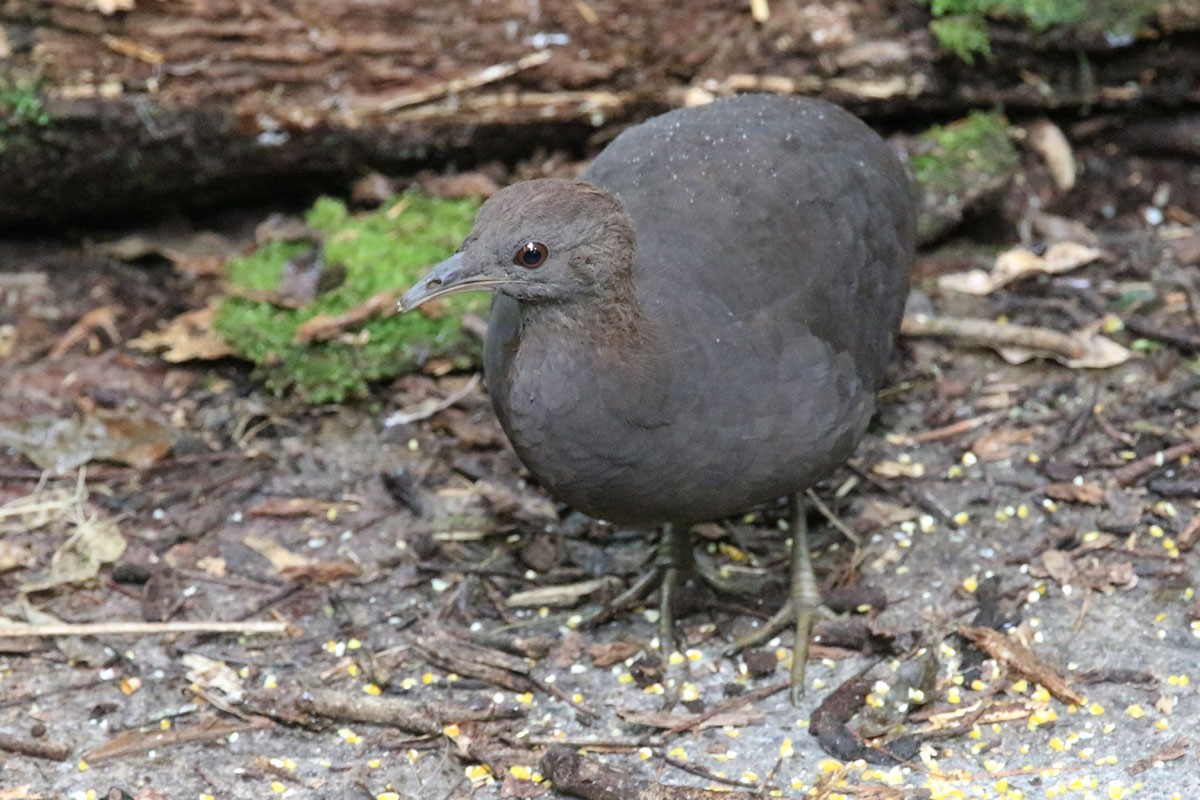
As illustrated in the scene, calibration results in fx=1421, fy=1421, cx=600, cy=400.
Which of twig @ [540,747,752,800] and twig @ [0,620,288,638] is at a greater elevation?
twig @ [540,747,752,800]

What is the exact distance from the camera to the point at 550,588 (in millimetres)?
5441

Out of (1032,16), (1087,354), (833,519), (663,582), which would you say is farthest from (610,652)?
(1032,16)

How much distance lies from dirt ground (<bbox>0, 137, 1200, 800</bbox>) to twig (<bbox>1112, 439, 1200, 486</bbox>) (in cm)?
2

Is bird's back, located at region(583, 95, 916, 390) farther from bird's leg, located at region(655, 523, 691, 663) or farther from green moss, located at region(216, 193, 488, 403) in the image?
green moss, located at region(216, 193, 488, 403)

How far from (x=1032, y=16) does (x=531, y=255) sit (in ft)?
12.3

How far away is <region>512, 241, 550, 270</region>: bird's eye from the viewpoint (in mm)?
4297

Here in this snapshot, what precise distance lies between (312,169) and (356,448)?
1.73m

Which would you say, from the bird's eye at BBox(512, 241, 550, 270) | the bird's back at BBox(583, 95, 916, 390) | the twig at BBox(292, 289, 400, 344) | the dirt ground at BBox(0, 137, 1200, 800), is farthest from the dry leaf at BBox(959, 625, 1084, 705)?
the twig at BBox(292, 289, 400, 344)

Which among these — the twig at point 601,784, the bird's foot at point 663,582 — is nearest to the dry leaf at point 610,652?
the bird's foot at point 663,582

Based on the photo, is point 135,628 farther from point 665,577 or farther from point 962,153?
point 962,153

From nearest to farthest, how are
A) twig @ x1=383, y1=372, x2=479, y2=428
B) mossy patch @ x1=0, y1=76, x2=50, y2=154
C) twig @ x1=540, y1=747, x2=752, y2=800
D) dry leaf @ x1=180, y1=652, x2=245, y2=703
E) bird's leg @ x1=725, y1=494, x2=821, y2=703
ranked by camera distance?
twig @ x1=540, y1=747, x2=752, y2=800 → dry leaf @ x1=180, y1=652, x2=245, y2=703 → bird's leg @ x1=725, y1=494, x2=821, y2=703 → twig @ x1=383, y1=372, x2=479, y2=428 → mossy patch @ x1=0, y1=76, x2=50, y2=154

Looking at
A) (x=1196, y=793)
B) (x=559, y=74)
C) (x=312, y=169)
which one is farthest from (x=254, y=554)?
(x=1196, y=793)

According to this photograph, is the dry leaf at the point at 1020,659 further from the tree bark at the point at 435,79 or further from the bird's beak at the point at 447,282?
the tree bark at the point at 435,79

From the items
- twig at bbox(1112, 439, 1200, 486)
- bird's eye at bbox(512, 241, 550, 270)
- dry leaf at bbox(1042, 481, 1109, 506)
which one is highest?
bird's eye at bbox(512, 241, 550, 270)
